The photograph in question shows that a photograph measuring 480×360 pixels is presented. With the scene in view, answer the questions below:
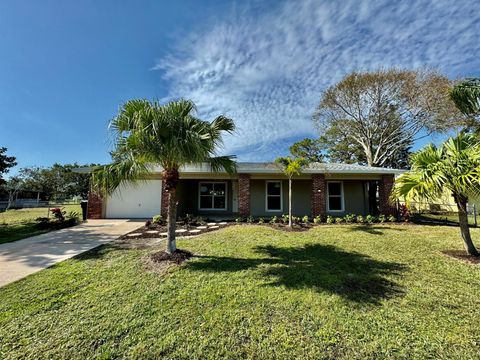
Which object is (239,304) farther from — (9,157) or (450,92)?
(9,157)

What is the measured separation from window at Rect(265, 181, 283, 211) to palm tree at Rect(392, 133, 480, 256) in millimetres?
8059

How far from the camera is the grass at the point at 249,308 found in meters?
2.83

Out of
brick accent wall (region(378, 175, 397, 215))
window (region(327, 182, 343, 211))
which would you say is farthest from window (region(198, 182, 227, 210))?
brick accent wall (region(378, 175, 397, 215))

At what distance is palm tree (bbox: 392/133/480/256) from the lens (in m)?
5.18

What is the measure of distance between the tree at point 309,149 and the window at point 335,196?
54.8 ft

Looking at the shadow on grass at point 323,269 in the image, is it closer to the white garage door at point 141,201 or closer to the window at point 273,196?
the window at point 273,196

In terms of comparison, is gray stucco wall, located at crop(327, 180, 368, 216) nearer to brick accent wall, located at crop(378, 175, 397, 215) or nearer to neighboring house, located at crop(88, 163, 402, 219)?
neighboring house, located at crop(88, 163, 402, 219)

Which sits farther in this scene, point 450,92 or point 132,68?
point 132,68

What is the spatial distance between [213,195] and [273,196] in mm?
3815

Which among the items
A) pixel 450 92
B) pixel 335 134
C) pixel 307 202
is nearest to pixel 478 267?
pixel 450 92

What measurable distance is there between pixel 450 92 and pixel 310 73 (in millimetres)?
8402

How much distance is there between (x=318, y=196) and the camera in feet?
39.1

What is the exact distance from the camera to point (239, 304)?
3.77 metres

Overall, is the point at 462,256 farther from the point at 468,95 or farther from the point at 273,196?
the point at 273,196
